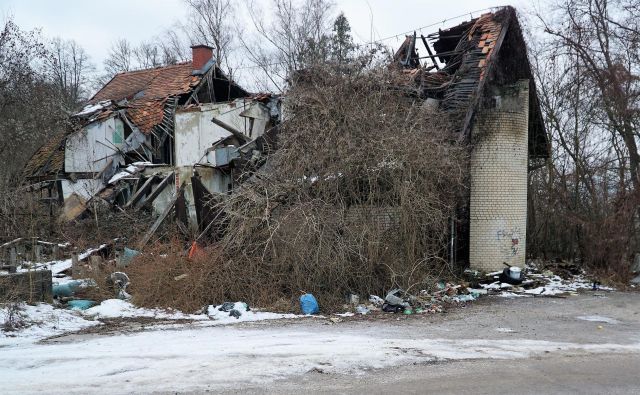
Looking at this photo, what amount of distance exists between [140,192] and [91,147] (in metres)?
4.53

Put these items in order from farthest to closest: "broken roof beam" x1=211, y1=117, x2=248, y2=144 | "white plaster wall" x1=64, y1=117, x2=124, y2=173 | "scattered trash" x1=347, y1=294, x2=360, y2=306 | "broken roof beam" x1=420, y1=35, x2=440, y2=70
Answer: "white plaster wall" x1=64, y1=117, x2=124, y2=173 → "broken roof beam" x1=211, y1=117, x2=248, y2=144 → "broken roof beam" x1=420, y1=35, x2=440, y2=70 → "scattered trash" x1=347, y1=294, x2=360, y2=306

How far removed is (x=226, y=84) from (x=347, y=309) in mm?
17414

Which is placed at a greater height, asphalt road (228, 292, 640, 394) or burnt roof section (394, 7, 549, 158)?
burnt roof section (394, 7, 549, 158)

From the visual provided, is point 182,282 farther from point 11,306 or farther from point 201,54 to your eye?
point 201,54

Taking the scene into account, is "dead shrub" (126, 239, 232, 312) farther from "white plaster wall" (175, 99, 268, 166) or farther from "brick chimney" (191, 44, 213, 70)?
"brick chimney" (191, 44, 213, 70)

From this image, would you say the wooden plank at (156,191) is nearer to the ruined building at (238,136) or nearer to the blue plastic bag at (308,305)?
the ruined building at (238,136)

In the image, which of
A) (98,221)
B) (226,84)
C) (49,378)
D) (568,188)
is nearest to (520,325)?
(49,378)

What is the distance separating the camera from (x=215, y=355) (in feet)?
21.5

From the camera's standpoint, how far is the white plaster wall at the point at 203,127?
17.8 meters

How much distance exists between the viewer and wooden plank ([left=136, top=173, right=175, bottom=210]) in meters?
17.2

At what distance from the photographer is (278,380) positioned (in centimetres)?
569

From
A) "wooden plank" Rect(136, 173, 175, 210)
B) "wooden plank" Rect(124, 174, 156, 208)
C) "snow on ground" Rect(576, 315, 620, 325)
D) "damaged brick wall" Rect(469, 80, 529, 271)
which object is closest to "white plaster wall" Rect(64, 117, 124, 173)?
"wooden plank" Rect(124, 174, 156, 208)

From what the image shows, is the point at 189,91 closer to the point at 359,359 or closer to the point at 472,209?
the point at 472,209

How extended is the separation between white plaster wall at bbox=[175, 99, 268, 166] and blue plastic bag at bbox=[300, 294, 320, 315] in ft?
30.1
